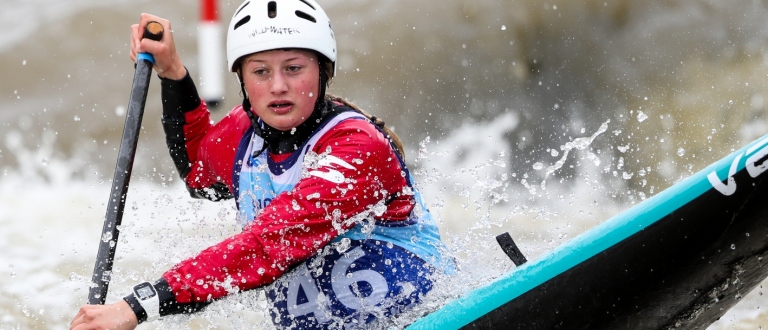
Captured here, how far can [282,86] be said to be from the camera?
2.52m

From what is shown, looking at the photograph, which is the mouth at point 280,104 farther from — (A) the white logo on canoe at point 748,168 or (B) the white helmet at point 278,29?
(A) the white logo on canoe at point 748,168

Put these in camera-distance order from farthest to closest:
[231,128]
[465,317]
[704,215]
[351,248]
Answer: [231,128] < [351,248] < [465,317] < [704,215]

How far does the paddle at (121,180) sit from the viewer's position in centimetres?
267

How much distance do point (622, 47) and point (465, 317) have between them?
5.61 m

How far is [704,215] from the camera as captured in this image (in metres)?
2.05

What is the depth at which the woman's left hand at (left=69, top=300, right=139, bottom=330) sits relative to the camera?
2156mm

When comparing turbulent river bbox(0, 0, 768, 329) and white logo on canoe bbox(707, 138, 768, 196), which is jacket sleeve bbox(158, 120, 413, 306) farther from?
turbulent river bbox(0, 0, 768, 329)

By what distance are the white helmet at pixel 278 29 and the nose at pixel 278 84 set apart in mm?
82

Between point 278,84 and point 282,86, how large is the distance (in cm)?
1

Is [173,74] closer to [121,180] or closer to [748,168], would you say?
[121,180]

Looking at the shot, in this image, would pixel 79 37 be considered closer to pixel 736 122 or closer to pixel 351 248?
pixel 736 122

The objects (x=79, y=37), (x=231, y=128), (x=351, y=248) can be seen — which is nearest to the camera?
(x=351, y=248)

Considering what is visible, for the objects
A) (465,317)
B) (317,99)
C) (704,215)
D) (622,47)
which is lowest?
(465,317)

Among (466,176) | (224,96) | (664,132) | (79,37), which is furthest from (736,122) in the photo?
(79,37)
